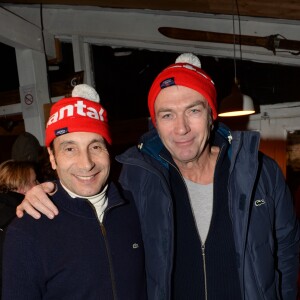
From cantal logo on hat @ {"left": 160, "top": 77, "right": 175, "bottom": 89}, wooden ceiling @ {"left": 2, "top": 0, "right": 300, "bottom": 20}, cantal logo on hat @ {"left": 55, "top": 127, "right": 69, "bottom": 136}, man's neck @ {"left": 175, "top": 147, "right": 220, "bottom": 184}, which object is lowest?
man's neck @ {"left": 175, "top": 147, "right": 220, "bottom": 184}

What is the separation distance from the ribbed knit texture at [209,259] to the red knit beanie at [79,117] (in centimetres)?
60

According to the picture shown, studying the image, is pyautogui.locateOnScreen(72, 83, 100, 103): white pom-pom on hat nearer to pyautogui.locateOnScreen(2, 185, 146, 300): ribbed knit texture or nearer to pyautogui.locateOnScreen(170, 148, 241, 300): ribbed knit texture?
Result: pyautogui.locateOnScreen(2, 185, 146, 300): ribbed knit texture

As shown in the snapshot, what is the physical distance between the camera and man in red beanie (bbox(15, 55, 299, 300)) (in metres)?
Answer: 1.59

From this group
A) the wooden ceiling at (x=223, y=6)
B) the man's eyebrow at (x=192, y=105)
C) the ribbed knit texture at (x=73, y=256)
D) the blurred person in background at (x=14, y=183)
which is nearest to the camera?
the ribbed knit texture at (x=73, y=256)

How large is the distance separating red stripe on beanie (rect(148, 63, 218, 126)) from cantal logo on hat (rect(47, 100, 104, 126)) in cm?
41

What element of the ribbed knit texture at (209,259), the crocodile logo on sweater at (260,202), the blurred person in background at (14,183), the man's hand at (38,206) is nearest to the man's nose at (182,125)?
the ribbed knit texture at (209,259)

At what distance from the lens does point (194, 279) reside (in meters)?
1.61

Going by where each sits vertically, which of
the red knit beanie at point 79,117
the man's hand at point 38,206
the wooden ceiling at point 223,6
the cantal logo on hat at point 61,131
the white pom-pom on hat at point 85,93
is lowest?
the man's hand at point 38,206

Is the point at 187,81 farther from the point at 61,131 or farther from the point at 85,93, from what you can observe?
the point at 61,131

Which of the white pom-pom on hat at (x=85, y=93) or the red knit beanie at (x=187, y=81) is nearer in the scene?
the white pom-pom on hat at (x=85, y=93)

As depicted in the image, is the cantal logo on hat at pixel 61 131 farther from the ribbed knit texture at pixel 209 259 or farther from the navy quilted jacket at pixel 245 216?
the ribbed knit texture at pixel 209 259

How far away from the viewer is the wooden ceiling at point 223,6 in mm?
3189

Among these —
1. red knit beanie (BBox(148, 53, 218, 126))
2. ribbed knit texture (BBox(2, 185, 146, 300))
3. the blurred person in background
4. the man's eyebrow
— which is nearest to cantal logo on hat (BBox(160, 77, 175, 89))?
red knit beanie (BBox(148, 53, 218, 126))

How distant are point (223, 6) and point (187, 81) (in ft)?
7.17
